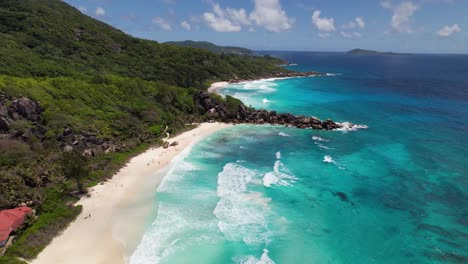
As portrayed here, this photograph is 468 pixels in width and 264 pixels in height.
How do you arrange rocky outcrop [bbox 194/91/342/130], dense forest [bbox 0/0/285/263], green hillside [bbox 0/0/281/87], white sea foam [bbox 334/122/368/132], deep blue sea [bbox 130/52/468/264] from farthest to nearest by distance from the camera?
green hillside [bbox 0/0/281/87] < rocky outcrop [bbox 194/91/342/130] < white sea foam [bbox 334/122/368/132] < dense forest [bbox 0/0/285/263] < deep blue sea [bbox 130/52/468/264]

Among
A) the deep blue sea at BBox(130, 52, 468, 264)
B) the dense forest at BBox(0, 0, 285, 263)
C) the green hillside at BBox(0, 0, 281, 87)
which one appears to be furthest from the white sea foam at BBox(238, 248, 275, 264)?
the green hillside at BBox(0, 0, 281, 87)

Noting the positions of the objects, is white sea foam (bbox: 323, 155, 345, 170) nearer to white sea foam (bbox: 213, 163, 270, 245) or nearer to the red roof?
white sea foam (bbox: 213, 163, 270, 245)

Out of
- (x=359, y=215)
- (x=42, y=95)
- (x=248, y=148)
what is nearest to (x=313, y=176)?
(x=359, y=215)

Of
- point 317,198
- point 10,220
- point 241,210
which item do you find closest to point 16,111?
point 10,220

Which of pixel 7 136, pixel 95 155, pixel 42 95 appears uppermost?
pixel 42 95

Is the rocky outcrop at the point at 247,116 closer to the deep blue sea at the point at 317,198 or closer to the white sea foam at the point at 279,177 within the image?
the deep blue sea at the point at 317,198

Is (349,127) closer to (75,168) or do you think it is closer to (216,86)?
(75,168)

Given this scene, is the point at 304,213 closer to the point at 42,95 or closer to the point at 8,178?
the point at 8,178
